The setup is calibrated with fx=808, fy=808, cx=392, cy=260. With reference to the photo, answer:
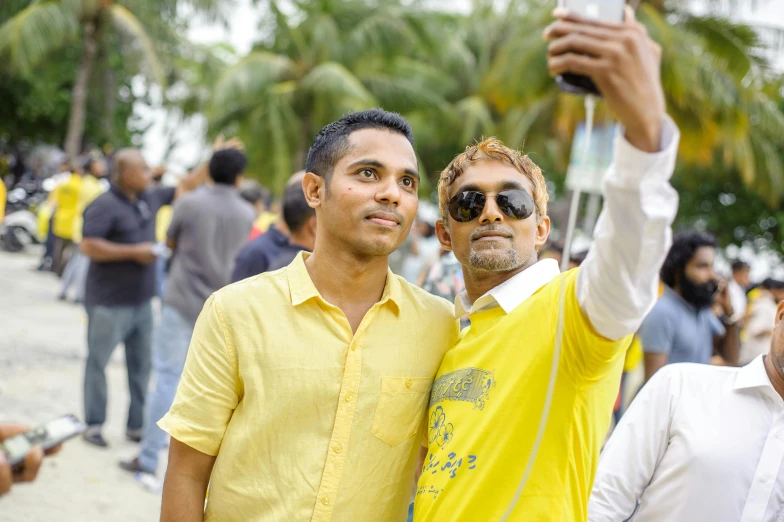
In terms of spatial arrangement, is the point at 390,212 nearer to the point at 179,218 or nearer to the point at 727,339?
the point at 179,218

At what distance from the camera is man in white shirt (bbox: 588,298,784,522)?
8.11 ft

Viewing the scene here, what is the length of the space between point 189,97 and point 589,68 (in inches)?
1255

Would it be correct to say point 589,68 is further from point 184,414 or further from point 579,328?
point 184,414

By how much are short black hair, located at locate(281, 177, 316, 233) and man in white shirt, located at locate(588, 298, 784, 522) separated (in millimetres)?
2569

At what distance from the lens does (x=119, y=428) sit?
7062mm

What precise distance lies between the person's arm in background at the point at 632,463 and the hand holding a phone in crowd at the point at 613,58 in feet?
4.69

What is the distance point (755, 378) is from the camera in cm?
260

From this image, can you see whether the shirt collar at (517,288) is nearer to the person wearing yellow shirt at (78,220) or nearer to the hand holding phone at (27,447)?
the hand holding phone at (27,447)

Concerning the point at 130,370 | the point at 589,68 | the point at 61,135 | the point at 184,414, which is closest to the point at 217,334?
the point at 184,414

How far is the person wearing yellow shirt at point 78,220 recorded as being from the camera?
457 inches

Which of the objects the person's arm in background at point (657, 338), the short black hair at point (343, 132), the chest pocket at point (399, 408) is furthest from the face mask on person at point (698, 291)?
the chest pocket at point (399, 408)

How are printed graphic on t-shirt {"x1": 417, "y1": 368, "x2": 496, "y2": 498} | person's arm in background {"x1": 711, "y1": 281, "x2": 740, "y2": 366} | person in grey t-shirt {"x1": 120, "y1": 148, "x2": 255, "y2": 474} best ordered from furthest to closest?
person's arm in background {"x1": 711, "y1": 281, "x2": 740, "y2": 366}, person in grey t-shirt {"x1": 120, "y1": 148, "x2": 255, "y2": 474}, printed graphic on t-shirt {"x1": 417, "y1": 368, "x2": 496, "y2": 498}

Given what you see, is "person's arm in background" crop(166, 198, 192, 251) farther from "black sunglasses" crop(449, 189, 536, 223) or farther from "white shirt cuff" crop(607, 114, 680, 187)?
"white shirt cuff" crop(607, 114, 680, 187)

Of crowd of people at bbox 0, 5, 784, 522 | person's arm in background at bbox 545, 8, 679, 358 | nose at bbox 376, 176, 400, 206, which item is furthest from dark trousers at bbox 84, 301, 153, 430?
person's arm in background at bbox 545, 8, 679, 358
